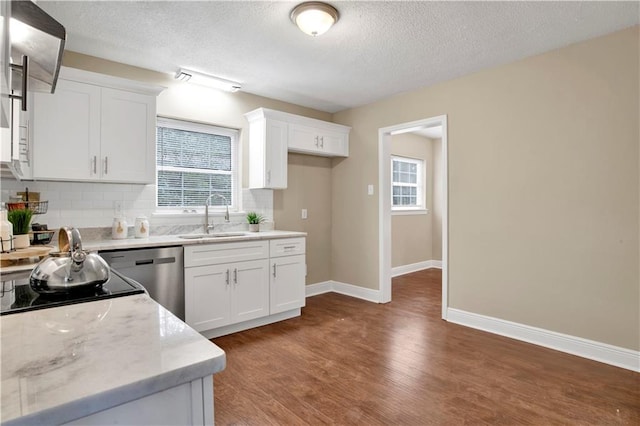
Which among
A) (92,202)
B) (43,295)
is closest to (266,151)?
(92,202)

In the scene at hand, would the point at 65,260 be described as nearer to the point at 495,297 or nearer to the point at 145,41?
the point at 145,41

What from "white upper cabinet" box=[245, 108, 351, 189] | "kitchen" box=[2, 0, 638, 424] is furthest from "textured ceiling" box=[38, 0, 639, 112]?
"white upper cabinet" box=[245, 108, 351, 189]

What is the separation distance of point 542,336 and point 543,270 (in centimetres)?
56

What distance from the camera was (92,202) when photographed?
122 inches

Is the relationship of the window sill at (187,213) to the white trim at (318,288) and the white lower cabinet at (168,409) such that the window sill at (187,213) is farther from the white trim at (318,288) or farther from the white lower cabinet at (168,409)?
the white lower cabinet at (168,409)

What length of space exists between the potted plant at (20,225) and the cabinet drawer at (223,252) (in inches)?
43.4

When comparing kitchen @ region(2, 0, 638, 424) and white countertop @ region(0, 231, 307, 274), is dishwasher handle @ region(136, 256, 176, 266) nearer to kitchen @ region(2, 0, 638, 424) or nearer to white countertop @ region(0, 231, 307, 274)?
white countertop @ region(0, 231, 307, 274)

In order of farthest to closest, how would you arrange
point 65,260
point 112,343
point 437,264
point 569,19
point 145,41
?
point 437,264 < point 145,41 < point 569,19 < point 65,260 < point 112,343

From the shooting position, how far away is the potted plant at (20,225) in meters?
2.03

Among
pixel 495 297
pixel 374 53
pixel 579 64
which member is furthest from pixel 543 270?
pixel 374 53

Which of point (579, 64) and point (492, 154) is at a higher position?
point (579, 64)

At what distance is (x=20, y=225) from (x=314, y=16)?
2.22 m

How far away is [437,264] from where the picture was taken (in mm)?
6688

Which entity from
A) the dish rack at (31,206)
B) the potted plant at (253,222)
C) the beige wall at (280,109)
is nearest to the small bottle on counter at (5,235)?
the dish rack at (31,206)
